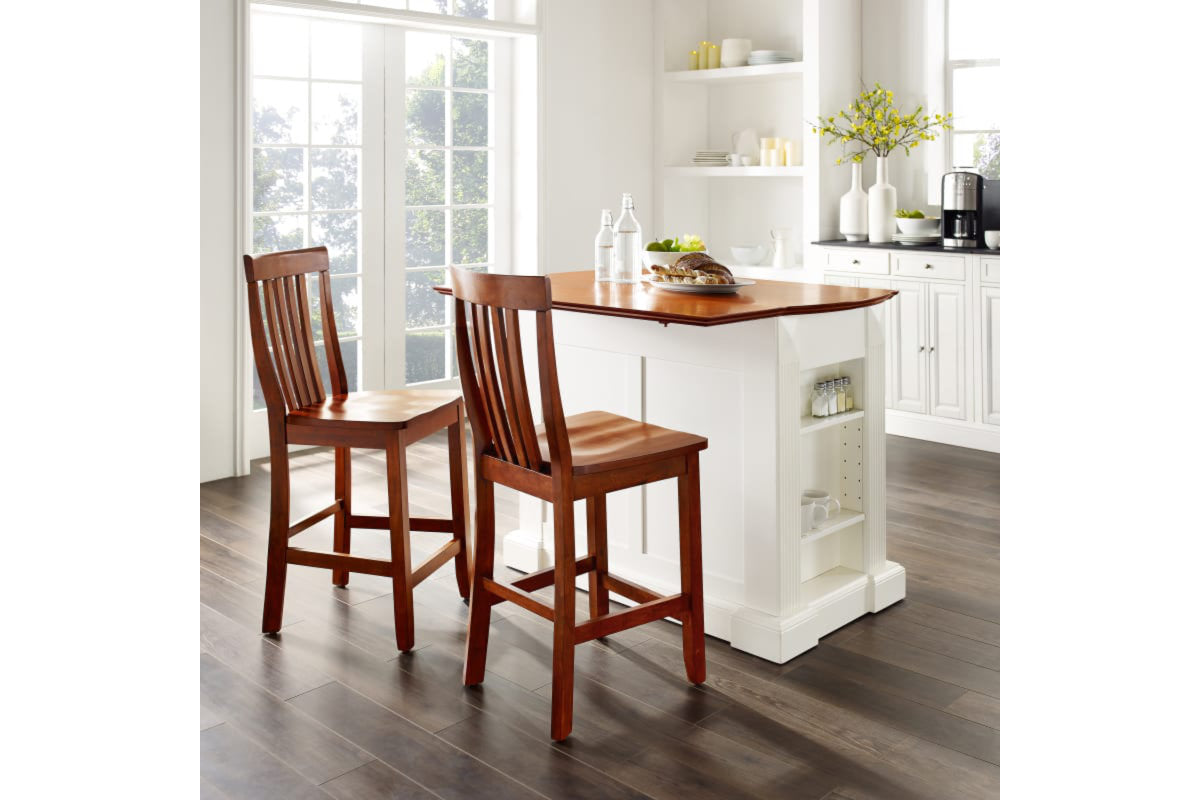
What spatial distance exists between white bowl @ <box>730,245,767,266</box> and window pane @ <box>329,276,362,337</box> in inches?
80.8

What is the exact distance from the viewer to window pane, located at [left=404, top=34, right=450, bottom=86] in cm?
509

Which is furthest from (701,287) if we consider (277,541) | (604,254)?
(277,541)

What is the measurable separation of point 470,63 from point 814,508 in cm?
340

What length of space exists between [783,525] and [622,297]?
723mm

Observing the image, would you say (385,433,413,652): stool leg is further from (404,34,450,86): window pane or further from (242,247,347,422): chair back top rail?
(404,34,450,86): window pane

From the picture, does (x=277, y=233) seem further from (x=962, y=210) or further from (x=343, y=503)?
(x=962, y=210)

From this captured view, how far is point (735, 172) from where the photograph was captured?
5805 mm

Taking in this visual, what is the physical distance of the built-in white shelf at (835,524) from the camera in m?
2.76

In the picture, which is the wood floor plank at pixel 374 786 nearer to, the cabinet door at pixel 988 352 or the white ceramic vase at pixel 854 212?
the cabinet door at pixel 988 352

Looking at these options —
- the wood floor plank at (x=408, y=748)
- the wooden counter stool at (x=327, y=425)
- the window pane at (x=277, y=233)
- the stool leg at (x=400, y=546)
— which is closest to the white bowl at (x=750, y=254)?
the window pane at (x=277, y=233)

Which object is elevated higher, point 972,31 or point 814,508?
point 972,31

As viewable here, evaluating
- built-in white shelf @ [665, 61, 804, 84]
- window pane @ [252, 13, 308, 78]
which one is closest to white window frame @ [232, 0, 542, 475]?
window pane @ [252, 13, 308, 78]

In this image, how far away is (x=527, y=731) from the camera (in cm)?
224
